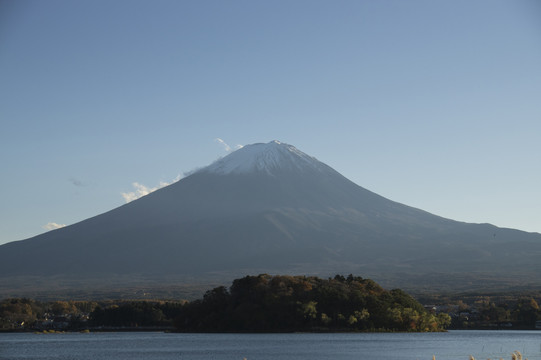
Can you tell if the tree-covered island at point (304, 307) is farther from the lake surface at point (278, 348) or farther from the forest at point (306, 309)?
the lake surface at point (278, 348)

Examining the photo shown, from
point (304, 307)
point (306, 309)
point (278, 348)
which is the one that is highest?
point (304, 307)

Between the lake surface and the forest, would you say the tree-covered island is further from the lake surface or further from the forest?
the lake surface

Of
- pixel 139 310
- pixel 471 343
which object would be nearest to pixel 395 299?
pixel 471 343

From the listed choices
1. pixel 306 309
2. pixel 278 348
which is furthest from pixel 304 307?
pixel 278 348

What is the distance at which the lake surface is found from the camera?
5909 cm

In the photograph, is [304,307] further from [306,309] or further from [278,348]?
[278,348]

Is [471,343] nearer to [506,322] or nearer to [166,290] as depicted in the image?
[506,322]

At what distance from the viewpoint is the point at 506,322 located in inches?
4242

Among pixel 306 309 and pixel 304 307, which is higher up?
pixel 304 307

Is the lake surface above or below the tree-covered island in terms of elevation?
below

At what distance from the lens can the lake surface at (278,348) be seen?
59094mm

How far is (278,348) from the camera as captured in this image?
6538 centimetres

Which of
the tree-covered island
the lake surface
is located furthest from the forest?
the lake surface

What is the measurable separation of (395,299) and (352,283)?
4.63m
